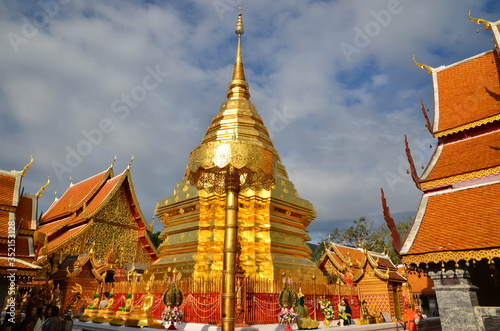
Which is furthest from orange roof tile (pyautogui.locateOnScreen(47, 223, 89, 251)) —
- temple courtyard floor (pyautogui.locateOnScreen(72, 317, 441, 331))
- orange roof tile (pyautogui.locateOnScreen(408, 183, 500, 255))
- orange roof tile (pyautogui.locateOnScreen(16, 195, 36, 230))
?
orange roof tile (pyautogui.locateOnScreen(408, 183, 500, 255))

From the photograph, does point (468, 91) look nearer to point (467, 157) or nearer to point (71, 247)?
point (467, 157)

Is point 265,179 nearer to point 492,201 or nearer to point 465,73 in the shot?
point 492,201

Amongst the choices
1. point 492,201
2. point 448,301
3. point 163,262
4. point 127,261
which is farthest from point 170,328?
point 127,261

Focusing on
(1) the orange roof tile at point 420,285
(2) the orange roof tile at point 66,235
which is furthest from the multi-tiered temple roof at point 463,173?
(2) the orange roof tile at point 66,235

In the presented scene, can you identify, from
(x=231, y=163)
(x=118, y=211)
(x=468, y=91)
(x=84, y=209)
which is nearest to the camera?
(x=231, y=163)

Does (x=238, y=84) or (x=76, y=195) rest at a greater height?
(x=238, y=84)

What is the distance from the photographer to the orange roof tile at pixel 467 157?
8268 mm

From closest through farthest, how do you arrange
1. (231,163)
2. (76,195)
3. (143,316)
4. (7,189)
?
(231,163), (143,316), (7,189), (76,195)

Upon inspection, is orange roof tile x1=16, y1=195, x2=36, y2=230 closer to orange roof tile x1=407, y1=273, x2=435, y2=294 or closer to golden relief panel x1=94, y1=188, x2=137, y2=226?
golden relief panel x1=94, y1=188, x2=137, y2=226

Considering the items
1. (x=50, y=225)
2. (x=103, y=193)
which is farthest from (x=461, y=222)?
(x=50, y=225)

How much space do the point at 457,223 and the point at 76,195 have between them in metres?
21.7

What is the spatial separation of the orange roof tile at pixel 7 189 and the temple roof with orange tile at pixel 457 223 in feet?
41.8

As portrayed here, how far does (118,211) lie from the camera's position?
68.1 ft

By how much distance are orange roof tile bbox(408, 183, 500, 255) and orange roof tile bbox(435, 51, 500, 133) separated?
8.84 ft
